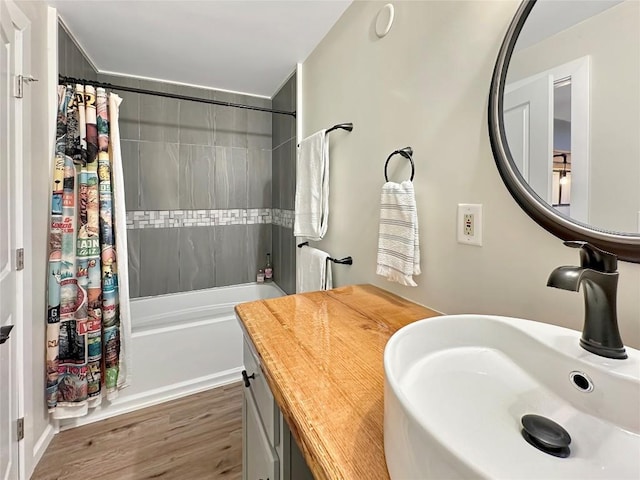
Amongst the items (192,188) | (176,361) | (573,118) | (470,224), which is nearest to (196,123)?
(192,188)

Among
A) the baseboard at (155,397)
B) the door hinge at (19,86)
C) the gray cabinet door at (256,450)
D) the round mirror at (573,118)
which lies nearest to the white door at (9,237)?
the door hinge at (19,86)

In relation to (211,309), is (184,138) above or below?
above

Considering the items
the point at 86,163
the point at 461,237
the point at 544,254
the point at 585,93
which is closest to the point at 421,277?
the point at 461,237

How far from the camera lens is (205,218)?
275 cm

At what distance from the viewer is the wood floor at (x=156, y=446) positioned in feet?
4.70

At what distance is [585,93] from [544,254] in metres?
0.37

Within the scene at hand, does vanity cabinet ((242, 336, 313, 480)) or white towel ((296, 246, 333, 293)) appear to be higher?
white towel ((296, 246, 333, 293))

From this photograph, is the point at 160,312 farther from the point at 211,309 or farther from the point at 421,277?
the point at 421,277

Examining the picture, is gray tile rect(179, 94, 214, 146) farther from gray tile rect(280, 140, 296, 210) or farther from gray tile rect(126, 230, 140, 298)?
gray tile rect(126, 230, 140, 298)

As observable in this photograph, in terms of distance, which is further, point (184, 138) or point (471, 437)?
point (184, 138)

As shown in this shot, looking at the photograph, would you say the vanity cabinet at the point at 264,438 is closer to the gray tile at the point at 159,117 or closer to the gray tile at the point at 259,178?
the gray tile at the point at 259,178

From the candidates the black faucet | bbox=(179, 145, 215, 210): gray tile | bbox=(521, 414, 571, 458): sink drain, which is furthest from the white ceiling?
bbox=(179, 145, 215, 210): gray tile

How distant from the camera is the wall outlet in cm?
88

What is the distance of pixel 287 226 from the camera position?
8.36 feet
